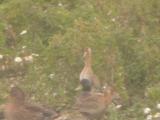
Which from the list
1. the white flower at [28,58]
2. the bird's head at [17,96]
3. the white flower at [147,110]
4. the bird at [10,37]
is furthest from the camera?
the bird at [10,37]

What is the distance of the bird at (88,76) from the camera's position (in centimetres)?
991

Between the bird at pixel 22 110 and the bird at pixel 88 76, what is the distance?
516 millimetres

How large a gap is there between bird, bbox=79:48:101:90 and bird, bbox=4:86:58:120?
1.69 ft

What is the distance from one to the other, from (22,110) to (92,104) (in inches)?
28.0

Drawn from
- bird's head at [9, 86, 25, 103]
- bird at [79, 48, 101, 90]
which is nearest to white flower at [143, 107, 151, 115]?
bird at [79, 48, 101, 90]

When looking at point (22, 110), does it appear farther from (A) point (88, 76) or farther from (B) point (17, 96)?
(A) point (88, 76)

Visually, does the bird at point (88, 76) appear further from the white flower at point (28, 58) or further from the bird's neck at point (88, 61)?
the white flower at point (28, 58)

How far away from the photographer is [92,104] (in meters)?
9.63

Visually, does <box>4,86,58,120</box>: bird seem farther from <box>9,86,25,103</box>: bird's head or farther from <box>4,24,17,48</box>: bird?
<box>4,24,17,48</box>: bird

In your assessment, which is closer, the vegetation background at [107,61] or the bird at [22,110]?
the bird at [22,110]

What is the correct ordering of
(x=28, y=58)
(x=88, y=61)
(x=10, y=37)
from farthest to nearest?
(x=10, y=37), (x=28, y=58), (x=88, y=61)

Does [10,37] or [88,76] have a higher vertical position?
[88,76]

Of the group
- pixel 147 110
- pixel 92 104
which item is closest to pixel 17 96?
pixel 92 104

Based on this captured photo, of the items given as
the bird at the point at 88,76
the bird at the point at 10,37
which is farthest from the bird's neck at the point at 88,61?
the bird at the point at 10,37
